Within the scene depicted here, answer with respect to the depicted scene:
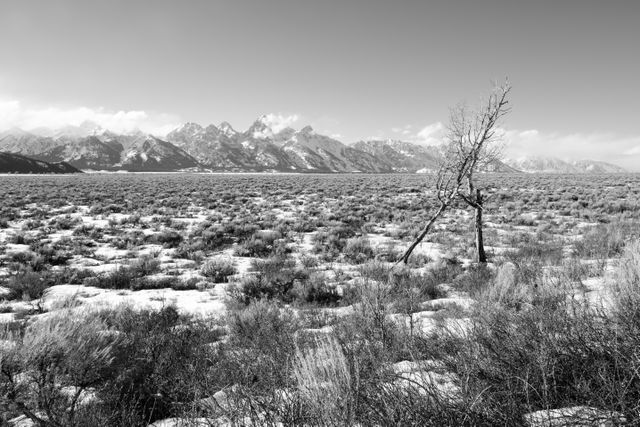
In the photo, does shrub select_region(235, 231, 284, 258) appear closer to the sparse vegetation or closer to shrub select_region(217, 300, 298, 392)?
the sparse vegetation

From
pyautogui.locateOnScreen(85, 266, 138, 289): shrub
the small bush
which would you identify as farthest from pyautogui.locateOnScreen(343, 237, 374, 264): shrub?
the small bush

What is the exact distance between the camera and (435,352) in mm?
3129

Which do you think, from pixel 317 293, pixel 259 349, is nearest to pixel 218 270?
pixel 317 293

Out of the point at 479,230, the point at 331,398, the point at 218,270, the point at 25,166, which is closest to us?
the point at 331,398

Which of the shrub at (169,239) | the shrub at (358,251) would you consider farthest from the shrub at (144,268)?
the shrub at (358,251)

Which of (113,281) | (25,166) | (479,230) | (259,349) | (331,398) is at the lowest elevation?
(113,281)

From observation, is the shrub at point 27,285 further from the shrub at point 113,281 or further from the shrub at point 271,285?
the shrub at point 271,285

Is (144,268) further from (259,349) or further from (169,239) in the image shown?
(259,349)

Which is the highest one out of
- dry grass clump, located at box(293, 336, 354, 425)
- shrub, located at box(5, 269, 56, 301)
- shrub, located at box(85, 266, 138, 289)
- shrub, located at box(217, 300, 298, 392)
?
dry grass clump, located at box(293, 336, 354, 425)

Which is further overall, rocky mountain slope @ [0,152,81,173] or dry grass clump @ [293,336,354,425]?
rocky mountain slope @ [0,152,81,173]

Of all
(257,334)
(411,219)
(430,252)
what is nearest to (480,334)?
(257,334)

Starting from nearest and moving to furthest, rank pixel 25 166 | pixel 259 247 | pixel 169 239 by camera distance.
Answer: pixel 259 247
pixel 169 239
pixel 25 166

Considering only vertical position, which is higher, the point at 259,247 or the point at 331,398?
the point at 331,398

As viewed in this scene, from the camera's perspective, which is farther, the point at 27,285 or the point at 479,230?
the point at 479,230
